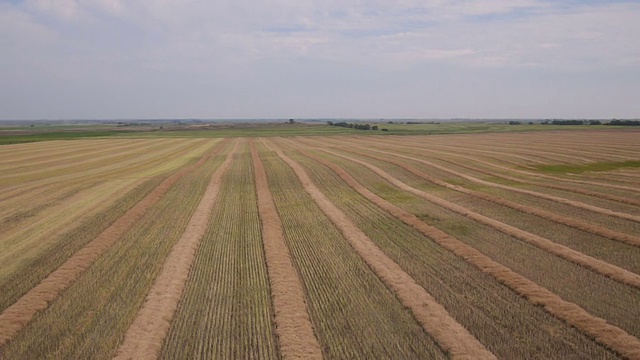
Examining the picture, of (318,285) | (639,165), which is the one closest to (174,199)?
(318,285)

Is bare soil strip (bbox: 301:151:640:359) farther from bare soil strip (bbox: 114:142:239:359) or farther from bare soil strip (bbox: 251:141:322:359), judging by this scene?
bare soil strip (bbox: 114:142:239:359)

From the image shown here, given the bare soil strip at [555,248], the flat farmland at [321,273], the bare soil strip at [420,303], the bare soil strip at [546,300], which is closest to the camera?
the bare soil strip at [420,303]

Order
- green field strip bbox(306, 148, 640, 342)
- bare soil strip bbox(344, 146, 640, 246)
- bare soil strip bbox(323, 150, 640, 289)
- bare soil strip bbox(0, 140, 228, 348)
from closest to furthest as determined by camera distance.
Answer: bare soil strip bbox(0, 140, 228, 348) < green field strip bbox(306, 148, 640, 342) < bare soil strip bbox(323, 150, 640, 289) < bare soil strip bbox(344, 146, 640, 246)

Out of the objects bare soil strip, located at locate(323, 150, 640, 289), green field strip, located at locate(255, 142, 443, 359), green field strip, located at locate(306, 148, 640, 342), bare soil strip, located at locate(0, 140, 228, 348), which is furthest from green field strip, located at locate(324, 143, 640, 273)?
bare soil strip, located at locate(0, 140, 228, 348)

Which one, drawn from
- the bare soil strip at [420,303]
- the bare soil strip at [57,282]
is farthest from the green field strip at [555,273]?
the bare soil strip at [57,282]

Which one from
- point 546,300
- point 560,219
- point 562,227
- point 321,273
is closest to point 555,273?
point 546,300

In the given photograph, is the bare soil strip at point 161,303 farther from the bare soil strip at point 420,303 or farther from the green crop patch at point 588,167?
the green crop patch at point 588,167

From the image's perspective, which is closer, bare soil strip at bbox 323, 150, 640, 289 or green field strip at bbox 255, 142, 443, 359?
green field strip at bbox 255, 142, 443, 359
